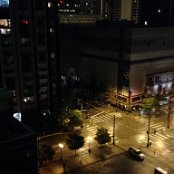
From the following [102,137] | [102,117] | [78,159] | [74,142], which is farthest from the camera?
[102,117]

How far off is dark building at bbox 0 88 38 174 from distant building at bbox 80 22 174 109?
56.0 m

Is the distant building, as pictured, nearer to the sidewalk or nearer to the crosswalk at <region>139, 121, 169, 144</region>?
the crosswalk at <region>139, 121, 169, 144</region>

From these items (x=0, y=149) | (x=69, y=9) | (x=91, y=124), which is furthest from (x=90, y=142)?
(x=69, y=9)

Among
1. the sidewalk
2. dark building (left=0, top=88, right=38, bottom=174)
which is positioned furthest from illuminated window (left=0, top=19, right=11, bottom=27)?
dark building (left=0, top=88, right=38, bottom=174)

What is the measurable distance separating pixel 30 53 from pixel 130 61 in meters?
32.3

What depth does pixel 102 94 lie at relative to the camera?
10225 centimetres

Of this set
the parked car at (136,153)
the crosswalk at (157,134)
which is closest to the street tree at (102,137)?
the parked car at (136,153)

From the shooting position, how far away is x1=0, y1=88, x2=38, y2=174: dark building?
3759 cm

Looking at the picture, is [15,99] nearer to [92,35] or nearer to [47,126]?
[47,126]

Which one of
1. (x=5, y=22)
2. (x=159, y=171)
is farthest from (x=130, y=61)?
(x=159, y=171)

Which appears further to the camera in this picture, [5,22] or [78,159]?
[5,22]

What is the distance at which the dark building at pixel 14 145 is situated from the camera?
3759 cm

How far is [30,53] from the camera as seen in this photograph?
2972 inches

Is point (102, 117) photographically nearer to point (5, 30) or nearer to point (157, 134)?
point (157, 134)
